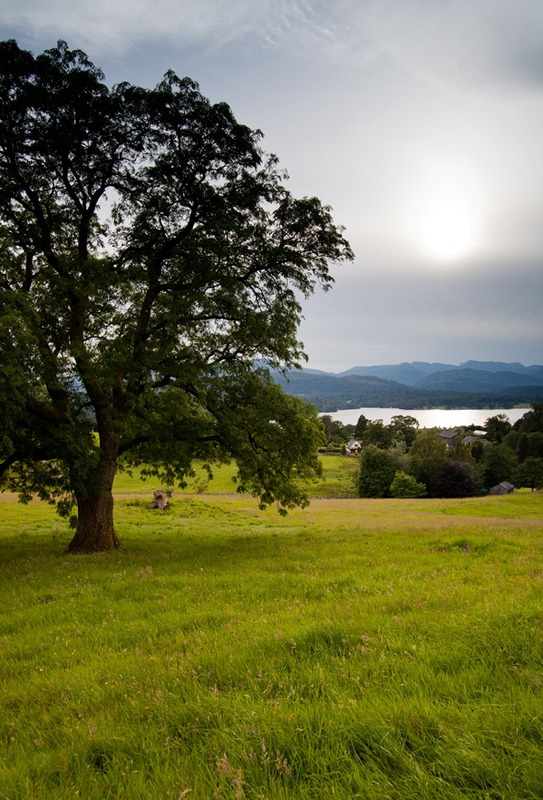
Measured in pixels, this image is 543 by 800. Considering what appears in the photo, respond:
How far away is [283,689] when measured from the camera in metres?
3.99

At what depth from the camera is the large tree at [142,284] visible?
48.2 feet

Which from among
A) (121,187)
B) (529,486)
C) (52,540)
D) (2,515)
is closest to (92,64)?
(121,187)

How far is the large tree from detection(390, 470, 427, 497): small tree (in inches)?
2750

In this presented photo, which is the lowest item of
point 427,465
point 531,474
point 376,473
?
point 531,474

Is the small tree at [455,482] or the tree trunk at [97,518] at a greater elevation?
the tree trunk at [97,518]

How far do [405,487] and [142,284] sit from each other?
75984 millimetres

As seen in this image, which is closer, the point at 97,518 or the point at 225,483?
the point at 97,518

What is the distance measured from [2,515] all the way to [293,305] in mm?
30162

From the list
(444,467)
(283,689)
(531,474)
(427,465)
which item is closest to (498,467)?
(531,474)

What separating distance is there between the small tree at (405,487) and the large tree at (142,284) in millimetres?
69839

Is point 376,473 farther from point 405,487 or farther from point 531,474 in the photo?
point 531,474

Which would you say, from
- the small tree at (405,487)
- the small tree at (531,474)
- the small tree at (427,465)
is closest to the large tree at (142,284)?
the small tree at (405,487)

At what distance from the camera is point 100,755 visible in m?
3.37

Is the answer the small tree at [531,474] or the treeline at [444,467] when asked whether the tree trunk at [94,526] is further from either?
the small tree at [531,474]
